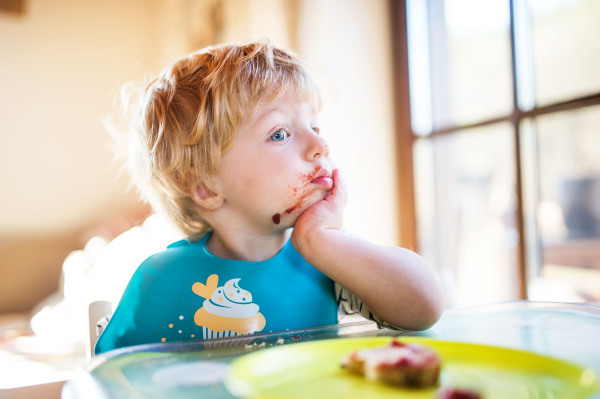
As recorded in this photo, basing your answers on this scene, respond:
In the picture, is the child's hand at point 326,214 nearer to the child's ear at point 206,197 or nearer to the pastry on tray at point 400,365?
the child's ear at point 206,197

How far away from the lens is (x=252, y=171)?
882 millimetres

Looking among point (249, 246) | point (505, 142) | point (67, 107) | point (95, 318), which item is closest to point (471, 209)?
point (505, 142)

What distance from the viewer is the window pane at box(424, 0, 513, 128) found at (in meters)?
1.85

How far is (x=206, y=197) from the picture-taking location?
96cm

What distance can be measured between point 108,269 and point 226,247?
1.58 metres

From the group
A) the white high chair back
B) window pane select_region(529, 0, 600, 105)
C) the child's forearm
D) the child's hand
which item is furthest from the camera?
window pane select_region(529, 0, 600, 105)

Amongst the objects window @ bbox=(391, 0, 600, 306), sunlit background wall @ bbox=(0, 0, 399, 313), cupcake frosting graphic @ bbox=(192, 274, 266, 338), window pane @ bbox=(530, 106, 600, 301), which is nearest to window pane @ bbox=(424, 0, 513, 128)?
window @ bbox=(391, 0, 600, 306)

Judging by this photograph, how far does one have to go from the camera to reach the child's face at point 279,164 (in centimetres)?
86

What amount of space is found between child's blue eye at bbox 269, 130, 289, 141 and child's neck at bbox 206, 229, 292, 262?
183mm

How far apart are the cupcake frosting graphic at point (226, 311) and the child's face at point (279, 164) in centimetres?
14

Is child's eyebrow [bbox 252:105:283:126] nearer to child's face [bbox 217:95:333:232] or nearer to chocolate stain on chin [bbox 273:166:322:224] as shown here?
child's face [bbox 217:95:333:232]

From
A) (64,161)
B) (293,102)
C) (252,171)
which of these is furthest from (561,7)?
(64,161)

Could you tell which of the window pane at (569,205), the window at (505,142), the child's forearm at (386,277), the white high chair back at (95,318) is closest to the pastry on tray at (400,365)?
the child's forearm at (386,277)

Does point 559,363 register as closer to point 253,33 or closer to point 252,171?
point 252,171
